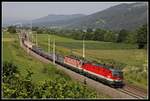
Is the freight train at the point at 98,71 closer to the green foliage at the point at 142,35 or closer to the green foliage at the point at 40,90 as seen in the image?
the green foliage at the point at 40,90

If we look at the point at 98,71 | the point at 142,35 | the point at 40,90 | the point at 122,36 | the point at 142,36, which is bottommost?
the point at 98,71

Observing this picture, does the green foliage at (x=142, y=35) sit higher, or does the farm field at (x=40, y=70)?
the green foliage at (x=142, y=35)

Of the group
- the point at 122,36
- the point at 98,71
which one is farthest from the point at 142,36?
the point at 98,71

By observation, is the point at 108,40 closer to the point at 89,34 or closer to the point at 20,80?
the point at 89,34

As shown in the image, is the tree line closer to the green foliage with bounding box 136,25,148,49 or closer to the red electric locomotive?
the green foliage with bounding box 136,25,148,49

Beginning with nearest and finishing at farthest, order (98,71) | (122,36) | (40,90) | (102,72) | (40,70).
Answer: (40,90) → (102,72) → (98,71) → (40,70) → (122,36)

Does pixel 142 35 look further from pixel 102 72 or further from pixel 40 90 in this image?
pixel 40 90

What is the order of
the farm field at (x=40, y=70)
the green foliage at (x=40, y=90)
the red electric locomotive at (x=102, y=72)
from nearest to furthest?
the green foliage at (x=40, y=90) < the farm field at (x=40, y=70) < the red electric locomotive at (x=102, y=72)

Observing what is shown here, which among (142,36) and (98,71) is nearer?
(98,71)

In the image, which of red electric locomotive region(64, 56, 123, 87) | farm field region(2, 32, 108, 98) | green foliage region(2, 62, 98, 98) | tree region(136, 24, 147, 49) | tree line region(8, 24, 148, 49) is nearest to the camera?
green foliage region(2, 62, 98, 98)

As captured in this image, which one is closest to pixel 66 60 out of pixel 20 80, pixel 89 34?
pixel 20 80

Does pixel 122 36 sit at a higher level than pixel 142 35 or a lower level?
lower

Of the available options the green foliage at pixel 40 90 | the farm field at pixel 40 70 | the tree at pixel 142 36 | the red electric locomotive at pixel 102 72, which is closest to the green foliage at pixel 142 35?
the tree at pixel 142 36

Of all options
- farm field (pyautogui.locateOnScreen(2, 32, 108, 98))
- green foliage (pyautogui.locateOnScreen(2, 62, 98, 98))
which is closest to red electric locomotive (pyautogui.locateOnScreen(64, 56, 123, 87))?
farm field (pyautogui.locateOnScreen(2, 32, 108, 98))
